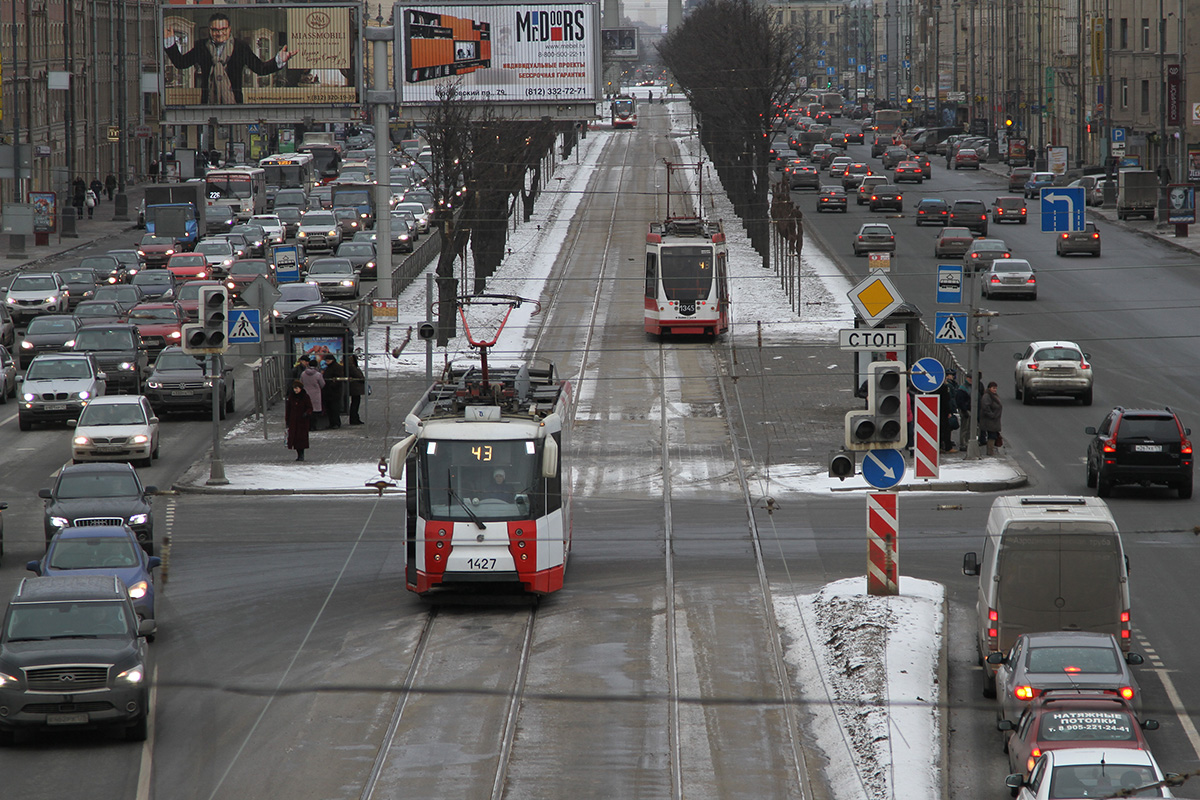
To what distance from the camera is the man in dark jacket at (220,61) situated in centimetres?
5138

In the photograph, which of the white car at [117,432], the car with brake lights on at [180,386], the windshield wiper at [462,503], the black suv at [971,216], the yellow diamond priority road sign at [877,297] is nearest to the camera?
the yellow diamond priority road sign at [877,297]

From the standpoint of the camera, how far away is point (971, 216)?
68.9 metres

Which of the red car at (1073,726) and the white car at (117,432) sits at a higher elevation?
the white car at (117,432)

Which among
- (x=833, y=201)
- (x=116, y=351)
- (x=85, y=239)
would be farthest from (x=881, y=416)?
(x=833, y=201)

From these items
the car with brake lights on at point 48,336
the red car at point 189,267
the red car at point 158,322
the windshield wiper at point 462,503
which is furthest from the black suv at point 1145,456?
the red car at point 189,267

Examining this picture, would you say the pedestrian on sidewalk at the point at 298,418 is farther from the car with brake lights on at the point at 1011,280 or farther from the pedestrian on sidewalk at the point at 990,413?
the car with brake lights on at the point at 1011,280

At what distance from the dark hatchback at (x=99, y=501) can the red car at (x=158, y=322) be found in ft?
62.5

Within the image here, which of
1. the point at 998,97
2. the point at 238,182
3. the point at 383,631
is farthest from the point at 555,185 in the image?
the point at 383,631

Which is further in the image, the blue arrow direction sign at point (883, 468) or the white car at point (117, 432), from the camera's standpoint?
the white car at point (117, 432)

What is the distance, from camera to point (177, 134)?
126750 mm

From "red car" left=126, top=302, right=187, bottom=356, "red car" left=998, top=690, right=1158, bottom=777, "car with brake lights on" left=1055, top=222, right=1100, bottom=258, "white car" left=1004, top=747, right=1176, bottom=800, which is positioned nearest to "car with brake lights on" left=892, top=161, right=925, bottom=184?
"car with brake lights on" left=1055, top=222, right=1100, bottom=258

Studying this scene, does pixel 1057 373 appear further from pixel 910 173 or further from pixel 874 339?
pixel 910 173

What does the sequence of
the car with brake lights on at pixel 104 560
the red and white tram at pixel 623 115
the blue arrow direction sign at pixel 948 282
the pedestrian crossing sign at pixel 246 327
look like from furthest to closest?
1. the red and white tram at pixel 623 115
2. the blue arrow direction sign at pixel 948 282
3. the pedestrian crossing sign at pixel 246 327
4. the car with brake lights on at pixel 104 560

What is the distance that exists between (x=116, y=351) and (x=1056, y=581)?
87.8 ft
